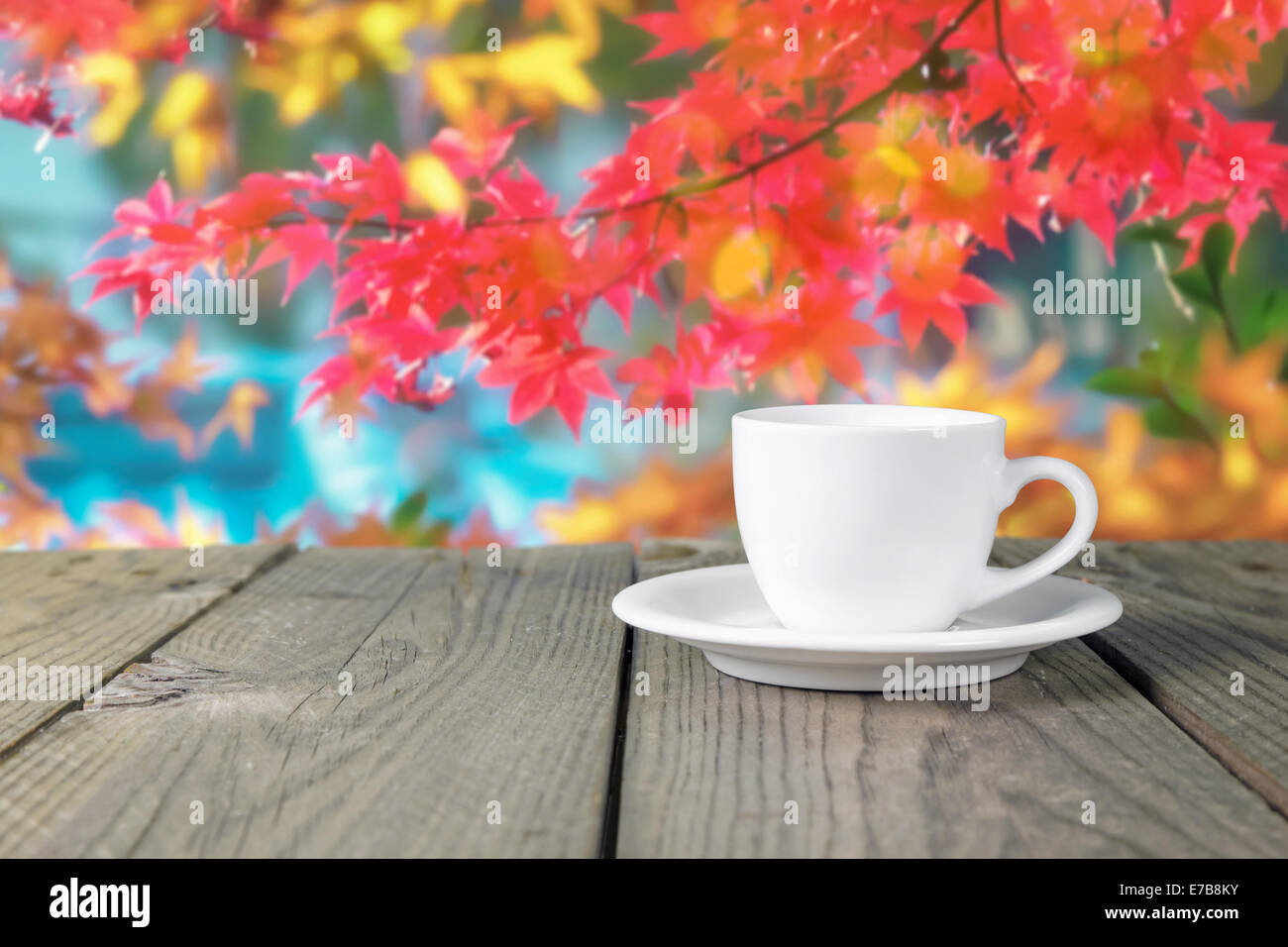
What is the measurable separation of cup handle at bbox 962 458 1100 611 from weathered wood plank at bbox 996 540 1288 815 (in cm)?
8

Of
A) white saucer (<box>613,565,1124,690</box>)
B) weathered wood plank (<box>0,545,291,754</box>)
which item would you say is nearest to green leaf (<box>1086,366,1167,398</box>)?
white saucer (<box>613,565,1124,690</box>)

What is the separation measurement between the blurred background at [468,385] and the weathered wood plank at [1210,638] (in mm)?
416

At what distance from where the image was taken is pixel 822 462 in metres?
0.61

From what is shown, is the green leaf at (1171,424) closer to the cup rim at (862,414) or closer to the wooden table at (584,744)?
the wooden table at (584,744)

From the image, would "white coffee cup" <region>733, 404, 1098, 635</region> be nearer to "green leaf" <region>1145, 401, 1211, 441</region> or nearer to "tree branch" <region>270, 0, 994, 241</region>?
"tree branch" <region>270, 0, 994, 241</region>

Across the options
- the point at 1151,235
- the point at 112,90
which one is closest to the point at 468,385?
the point at 112,90

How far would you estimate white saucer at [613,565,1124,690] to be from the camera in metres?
0.56

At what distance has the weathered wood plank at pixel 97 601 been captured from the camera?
2.29ft

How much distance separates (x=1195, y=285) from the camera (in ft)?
4.74

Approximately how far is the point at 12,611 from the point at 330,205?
716mm

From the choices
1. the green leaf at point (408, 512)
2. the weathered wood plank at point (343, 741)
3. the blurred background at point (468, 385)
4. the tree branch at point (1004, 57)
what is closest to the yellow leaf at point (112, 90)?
the blurred background at point (468, 385)
